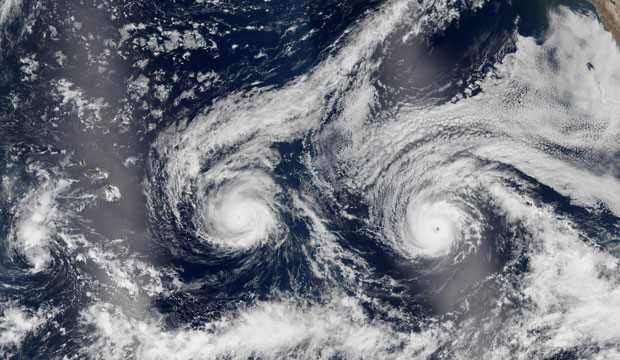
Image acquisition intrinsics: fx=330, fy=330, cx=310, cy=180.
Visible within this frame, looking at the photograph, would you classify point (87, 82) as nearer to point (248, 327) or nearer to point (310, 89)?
point (310, 89)

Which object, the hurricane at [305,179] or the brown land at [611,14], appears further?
the brown land at [611,14]

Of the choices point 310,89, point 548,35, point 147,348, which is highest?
point 310,89

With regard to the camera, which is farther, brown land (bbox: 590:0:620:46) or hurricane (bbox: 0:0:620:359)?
brown land (bbox: 590:0:620:46)

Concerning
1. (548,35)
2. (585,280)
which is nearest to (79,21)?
(548,35)

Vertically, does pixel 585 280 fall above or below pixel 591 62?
below
